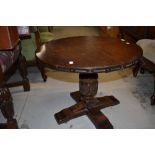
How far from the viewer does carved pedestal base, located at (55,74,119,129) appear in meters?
1.87

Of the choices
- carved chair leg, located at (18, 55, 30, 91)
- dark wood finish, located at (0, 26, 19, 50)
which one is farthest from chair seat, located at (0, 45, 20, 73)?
dark wood finish, located at (0, 26, 19, 50)

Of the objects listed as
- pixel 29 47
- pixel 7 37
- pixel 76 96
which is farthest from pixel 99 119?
pixel 29 47

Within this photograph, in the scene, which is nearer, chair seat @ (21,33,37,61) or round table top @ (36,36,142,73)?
round table top @ (36,36,142,73)

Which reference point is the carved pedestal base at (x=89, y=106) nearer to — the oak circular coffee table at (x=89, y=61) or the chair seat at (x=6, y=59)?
the oak circular coffee table at (x=89, y=61)

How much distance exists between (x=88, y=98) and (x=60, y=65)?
2.37 ft

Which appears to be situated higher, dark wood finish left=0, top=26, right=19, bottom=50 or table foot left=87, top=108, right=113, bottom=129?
dark wood finish left=0, top=26, right=19, bottom=50

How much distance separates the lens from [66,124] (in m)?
1.92

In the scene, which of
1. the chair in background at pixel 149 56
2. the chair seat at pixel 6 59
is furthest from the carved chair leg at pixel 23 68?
the chair in background at pixel 149 56

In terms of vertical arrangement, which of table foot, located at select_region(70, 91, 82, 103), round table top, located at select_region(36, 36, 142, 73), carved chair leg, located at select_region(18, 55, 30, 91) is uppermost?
round table top, located at select_region(36, 36, 142, 73)

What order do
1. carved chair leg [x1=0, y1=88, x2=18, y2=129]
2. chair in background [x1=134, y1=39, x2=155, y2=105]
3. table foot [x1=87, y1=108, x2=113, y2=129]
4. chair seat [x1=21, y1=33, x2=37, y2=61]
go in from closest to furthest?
carved chair leg [x1=0, y1=88, x2=18, y2=129] → table foot [x1=87, y1=108, x2=113, y2=129] → chair in background [x1=134, y1=39, x2=155, y2=105] → chair seat [x1=21, y1=33, x2=37, y2=61]

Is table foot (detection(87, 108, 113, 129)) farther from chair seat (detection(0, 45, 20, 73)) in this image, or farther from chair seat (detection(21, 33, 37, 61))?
chair seat (detection(21, 33, 37, 61))

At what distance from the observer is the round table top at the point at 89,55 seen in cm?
141

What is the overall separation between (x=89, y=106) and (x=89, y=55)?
62 cm

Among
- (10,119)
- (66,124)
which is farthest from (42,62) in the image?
(66,124)
